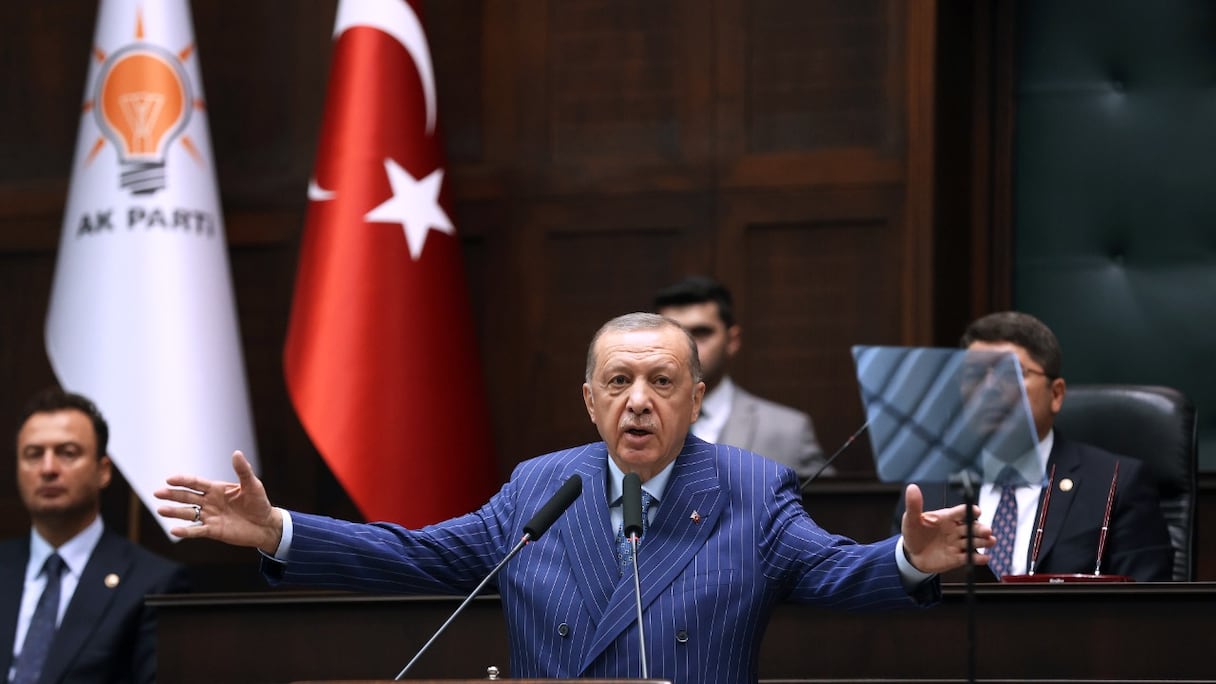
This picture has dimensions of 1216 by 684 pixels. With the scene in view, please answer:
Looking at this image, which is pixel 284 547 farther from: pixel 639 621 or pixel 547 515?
pixel 639 621

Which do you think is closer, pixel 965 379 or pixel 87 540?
pixel 965 379

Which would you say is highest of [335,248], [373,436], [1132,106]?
[1132,106]

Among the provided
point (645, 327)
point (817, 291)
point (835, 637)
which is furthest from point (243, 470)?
point (817, 291)

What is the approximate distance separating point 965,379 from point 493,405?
3426 mm

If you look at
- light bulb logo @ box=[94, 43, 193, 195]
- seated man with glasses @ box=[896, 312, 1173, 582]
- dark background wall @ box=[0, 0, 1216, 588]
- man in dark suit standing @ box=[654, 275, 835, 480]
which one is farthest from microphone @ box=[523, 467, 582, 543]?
light bulb logo @ box=[94, 43, 193, 195]

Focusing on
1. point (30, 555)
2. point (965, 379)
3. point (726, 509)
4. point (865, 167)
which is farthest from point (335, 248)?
point (965, 379)

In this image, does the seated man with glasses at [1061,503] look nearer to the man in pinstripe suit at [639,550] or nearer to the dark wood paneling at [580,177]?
the man in pinstripe suit at [639,550]

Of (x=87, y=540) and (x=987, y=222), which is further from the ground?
(x=987, y=222)

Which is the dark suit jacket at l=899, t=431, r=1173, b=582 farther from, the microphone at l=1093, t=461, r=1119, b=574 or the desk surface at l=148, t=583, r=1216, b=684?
the desk surface at l=148, t=583, r=1216, b=684

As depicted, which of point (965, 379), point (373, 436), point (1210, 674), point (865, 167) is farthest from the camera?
point (865, 167)

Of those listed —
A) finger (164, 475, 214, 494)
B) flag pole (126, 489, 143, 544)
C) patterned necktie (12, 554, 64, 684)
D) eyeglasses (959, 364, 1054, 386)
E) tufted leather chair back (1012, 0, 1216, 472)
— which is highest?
tufted leather chair back (1012, 0, 1216, 472)

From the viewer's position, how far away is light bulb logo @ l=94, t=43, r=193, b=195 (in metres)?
5.14

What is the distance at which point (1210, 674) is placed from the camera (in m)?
3.12

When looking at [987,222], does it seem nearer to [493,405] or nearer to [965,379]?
[493,405]
